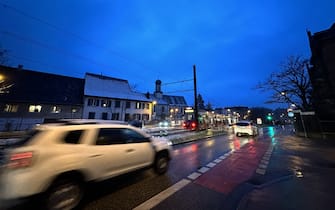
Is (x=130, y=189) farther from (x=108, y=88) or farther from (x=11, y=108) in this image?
(x=108, y=88)

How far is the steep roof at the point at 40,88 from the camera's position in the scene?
1147 inches

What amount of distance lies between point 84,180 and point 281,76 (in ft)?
89.6

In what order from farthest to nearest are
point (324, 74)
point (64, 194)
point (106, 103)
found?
point (106, 103) < point (324, 74) < point (64, 194)

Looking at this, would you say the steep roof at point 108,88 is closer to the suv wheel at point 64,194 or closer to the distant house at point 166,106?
the distant house at point 166,106

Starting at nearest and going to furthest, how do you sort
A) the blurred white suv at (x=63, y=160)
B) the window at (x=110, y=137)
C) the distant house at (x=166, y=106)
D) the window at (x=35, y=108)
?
the blurred white suv at (x=63, y=160) < the window at (x=110, y=137) < the window at (x=35, y=108) < the distant house at (x=166, y=106)

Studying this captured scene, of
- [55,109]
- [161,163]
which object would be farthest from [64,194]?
[55,109]

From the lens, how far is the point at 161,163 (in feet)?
19.0

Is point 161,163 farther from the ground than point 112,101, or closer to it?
closer to it

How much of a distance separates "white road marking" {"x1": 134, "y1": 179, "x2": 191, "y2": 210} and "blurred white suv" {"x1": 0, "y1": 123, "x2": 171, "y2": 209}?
1.08 m

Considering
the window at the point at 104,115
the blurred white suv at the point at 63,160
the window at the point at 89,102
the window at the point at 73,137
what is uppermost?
the window at the point at 89,102

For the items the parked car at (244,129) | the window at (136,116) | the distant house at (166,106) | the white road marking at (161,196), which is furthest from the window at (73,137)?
the distant house at (166,106)

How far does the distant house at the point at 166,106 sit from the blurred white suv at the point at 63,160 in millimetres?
57339

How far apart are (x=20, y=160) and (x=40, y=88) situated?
37467 mm

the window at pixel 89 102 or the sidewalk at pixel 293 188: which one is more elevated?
Answer: the window at pixel 89 102
